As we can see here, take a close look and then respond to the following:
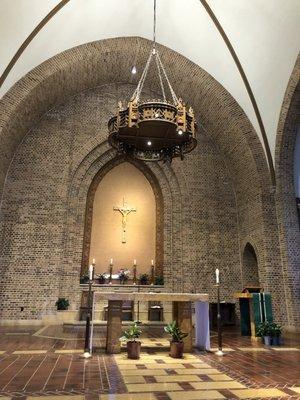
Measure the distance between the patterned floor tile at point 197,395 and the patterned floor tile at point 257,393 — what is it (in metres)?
0.23

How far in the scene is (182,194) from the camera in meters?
12.5

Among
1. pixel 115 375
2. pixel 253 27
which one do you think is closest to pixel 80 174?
pixel 253 27

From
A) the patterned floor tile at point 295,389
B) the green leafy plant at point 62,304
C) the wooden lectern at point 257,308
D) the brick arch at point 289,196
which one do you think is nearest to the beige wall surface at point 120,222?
the green leafy plant at point 62,304

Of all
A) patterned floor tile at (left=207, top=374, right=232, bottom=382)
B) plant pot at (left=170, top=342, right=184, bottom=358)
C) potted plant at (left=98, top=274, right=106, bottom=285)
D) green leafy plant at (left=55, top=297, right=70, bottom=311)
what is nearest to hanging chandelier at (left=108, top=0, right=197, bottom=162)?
plant pot at (left=170, top=342, right=184, bottom=358)

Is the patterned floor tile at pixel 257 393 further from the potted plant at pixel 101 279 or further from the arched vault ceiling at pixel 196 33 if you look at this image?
the arched vault ceiling at pixel 196 33

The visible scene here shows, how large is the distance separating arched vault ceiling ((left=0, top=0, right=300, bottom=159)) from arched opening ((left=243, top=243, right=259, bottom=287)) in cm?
363

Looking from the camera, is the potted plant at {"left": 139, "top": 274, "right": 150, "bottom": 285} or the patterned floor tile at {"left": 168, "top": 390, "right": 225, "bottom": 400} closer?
the patterned floor tile at {"left": 168, "top": 390, "right": 225, "bottom": 400}

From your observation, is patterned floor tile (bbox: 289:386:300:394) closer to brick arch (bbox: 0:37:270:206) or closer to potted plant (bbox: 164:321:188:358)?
potted plant (bbox: 164:321:188:358)

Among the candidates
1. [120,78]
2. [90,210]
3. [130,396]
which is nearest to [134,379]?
[130,396]

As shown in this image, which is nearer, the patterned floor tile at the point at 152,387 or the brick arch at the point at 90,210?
the patterned floor tile at the point at 152,387

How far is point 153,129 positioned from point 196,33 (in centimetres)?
541

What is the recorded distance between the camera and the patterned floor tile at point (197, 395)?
3535 millimetres

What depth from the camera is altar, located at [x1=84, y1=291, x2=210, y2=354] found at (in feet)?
20.0

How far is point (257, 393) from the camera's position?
3750 millimetres
